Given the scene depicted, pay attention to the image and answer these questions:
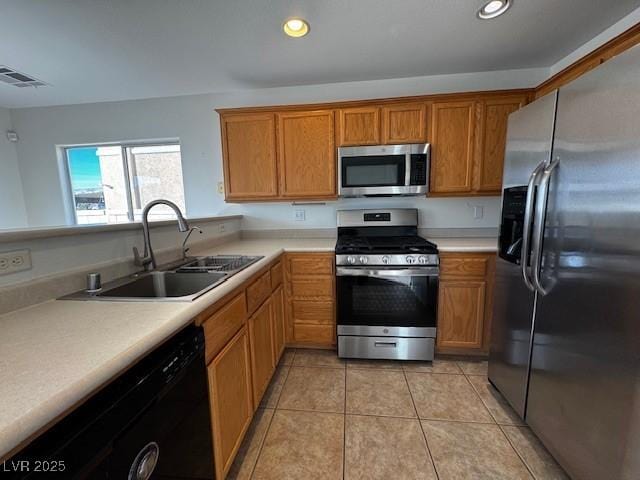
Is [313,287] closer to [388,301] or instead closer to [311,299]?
[311,299]

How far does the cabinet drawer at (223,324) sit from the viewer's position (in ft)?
3.62

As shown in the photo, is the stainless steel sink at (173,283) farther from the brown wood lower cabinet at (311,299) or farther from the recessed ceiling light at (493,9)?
the recessed ceiling light at (493,9)

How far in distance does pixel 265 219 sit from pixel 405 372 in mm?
1878

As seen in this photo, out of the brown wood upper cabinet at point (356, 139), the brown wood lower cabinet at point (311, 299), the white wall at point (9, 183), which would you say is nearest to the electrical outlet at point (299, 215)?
the brown wood upper cabinet at point (356, 139)

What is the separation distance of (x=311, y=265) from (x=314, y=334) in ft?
1.90

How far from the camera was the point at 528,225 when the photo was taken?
138 cm

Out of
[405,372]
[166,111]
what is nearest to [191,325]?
[405,372]

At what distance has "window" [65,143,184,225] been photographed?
10.4 feet

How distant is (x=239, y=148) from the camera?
2.54 meters

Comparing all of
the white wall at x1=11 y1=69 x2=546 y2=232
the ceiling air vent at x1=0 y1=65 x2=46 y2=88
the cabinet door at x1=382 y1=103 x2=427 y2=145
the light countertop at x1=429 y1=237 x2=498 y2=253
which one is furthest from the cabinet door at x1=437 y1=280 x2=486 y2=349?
the ceiling air vent at x1=0 y1=65 x2=46 y2=88

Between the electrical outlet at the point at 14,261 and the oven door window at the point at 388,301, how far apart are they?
66.8 inches

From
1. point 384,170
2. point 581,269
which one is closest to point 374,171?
point 384,170

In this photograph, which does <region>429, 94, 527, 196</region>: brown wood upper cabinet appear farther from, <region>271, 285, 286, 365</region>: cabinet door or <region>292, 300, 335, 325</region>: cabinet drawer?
<region>271, 285, 286, 365</region>: cabinet door

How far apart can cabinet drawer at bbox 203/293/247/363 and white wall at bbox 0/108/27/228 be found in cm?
374
